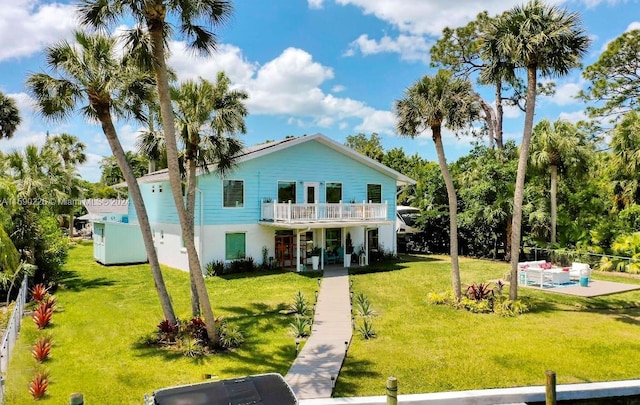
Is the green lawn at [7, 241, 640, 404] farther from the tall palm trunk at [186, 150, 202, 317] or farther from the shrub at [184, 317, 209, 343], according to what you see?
the tall palm trunk at [186, 150, 202, 317]

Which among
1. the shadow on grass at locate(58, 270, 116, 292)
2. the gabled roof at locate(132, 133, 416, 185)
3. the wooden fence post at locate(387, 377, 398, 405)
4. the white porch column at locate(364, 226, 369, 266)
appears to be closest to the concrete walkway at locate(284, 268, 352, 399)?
the wooden fence post at locate(387, 377, 398, 405)

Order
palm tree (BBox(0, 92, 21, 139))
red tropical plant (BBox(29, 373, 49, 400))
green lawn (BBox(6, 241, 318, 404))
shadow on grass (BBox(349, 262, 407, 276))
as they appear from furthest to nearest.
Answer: palm tree (BBox(0, 92, 21, 139))
shadow on grass (BBox(349, 262, 407, 276))
green lawn (BBox(6, 241, 318, 404))
red tropical plant (BBox(29, 373, 49, 400))

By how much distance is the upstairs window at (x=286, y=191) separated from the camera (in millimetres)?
24344

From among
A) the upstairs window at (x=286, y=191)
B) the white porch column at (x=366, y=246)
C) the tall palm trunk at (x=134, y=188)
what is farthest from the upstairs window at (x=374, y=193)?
the tall palm trunk at (x=134, y=188)

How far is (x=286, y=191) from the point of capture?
24.6m

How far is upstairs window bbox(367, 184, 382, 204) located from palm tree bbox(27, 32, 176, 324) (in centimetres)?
1792

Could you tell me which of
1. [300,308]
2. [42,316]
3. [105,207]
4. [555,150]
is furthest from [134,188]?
[105,207]

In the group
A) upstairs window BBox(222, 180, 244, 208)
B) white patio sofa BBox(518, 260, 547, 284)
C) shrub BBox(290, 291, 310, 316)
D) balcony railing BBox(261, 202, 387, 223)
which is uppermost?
upstairs window BBox(222, 180, 244, 208)

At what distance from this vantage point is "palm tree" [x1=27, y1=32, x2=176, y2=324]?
11.2 metres

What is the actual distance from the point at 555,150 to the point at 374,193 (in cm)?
1110

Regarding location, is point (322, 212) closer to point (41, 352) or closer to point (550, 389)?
point (41, 352)

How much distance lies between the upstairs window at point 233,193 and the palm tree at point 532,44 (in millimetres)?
13868

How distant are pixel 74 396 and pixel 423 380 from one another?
6546mm

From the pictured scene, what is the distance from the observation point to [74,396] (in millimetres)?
5664
